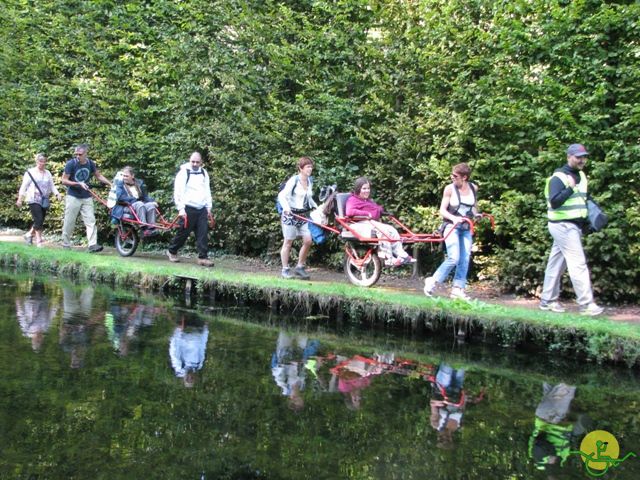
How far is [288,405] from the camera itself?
524 cm

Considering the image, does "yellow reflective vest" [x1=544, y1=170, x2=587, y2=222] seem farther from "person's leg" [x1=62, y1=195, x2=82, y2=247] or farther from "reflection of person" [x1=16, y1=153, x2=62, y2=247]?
"reflection of person" [x1=16, y1=153, x2=62, y2=247]

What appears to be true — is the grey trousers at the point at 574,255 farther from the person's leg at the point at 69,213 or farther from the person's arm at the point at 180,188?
the person's leg at the point at 69,213

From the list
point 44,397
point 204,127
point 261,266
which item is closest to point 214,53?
point 204,127

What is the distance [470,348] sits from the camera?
7484 millimetres

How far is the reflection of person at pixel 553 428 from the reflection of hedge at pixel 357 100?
3.20m

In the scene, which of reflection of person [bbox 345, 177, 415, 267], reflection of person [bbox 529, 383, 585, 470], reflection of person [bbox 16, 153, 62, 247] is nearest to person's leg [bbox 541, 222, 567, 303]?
reflection of person [bbox 345, 177, 415, 267]

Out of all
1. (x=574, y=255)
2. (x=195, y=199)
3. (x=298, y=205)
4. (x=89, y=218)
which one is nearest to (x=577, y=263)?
(x=574, y=255)

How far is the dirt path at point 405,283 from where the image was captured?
856 cm

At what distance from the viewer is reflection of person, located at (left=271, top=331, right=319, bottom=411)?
5533 mm

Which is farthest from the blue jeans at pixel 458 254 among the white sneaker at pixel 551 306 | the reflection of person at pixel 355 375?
the reflection of person at pixel 355 375

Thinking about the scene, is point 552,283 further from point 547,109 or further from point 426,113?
point 426,113

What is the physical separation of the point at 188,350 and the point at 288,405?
1872 mm

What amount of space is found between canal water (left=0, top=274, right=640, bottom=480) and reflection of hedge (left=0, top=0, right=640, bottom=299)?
2.95 meters

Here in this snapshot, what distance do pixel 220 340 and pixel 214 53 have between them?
740 cm
